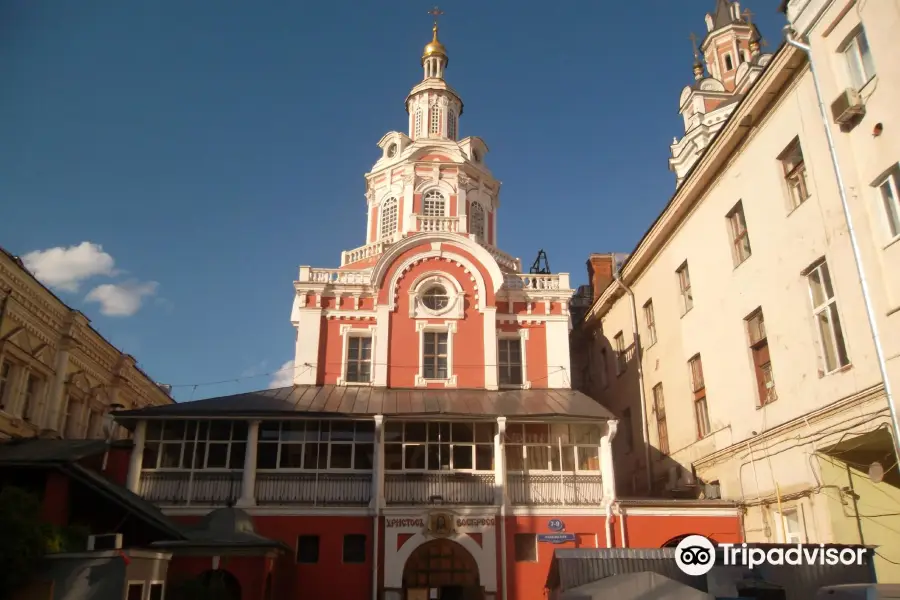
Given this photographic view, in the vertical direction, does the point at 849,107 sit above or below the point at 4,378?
above

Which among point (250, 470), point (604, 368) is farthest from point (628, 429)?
point (250, 470)

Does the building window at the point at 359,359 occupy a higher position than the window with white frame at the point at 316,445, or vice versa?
the building window at the point at 359,359

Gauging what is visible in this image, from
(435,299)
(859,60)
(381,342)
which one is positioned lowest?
(381,342)

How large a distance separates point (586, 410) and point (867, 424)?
935cm

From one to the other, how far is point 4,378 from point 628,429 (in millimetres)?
22684

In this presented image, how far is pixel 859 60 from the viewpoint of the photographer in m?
15.8

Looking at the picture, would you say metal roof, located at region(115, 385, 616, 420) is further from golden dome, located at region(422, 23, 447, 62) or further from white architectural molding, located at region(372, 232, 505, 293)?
golden dome, located at region(422, 23, 447, 62)

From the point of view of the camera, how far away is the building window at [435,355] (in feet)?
87.6

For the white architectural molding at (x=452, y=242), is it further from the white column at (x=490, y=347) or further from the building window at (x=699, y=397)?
the building window at (x=699, y=397)

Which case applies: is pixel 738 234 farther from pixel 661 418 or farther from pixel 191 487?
pixel 191 487

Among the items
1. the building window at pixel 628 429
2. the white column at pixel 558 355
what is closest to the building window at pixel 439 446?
the white column at pixel 558 355

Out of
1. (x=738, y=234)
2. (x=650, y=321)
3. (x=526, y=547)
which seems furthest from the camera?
(x=650, y=321)

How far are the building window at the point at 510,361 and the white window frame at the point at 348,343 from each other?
15.5 feet

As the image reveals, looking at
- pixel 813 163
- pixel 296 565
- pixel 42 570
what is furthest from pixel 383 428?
pixel 813 163
